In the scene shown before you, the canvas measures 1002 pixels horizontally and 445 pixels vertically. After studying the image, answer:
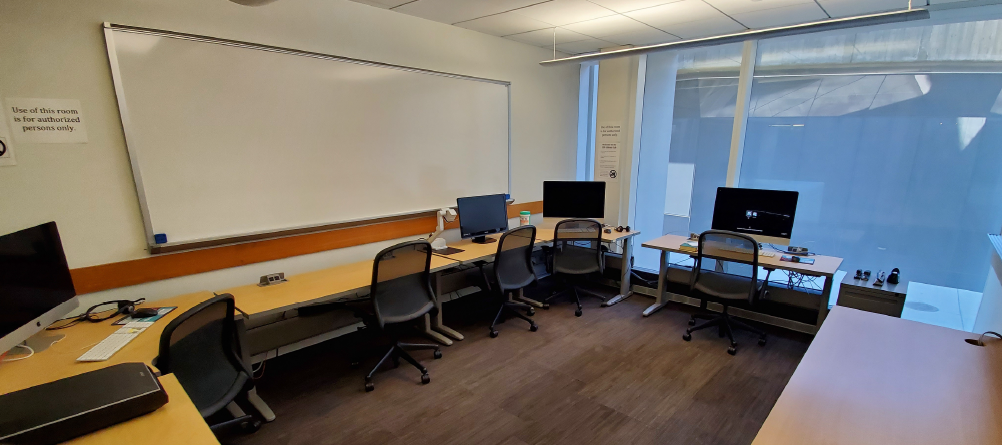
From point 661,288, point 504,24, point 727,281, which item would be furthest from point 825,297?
point 504,24

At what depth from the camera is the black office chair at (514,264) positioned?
3.44 meters

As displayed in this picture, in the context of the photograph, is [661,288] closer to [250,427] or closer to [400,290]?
[400,290]

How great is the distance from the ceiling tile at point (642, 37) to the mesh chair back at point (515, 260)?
2283mm

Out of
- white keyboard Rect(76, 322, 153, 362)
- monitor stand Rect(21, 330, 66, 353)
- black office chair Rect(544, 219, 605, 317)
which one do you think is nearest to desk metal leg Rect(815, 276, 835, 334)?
black office chair Rect(544, 219, 605, 317)

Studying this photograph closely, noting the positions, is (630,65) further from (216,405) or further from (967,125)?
(216,405)

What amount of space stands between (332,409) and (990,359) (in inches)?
129

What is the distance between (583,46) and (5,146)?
4.69 meters

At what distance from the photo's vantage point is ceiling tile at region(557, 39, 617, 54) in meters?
4.41

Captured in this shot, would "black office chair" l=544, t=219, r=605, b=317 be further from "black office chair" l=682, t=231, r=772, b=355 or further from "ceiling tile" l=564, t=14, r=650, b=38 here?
"ceiling tile" l=564, t=14, r=650, b=38

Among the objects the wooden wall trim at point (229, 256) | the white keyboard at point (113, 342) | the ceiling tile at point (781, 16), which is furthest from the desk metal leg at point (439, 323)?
the ceiling tile at point (781, 16)

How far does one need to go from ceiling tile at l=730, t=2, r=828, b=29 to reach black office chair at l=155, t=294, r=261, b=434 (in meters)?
4.24

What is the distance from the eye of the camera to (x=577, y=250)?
441cm

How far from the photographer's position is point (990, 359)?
164 cm

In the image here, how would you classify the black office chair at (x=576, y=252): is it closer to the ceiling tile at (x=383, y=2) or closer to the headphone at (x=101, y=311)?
the ceiling tile at (x=383, y=2)
